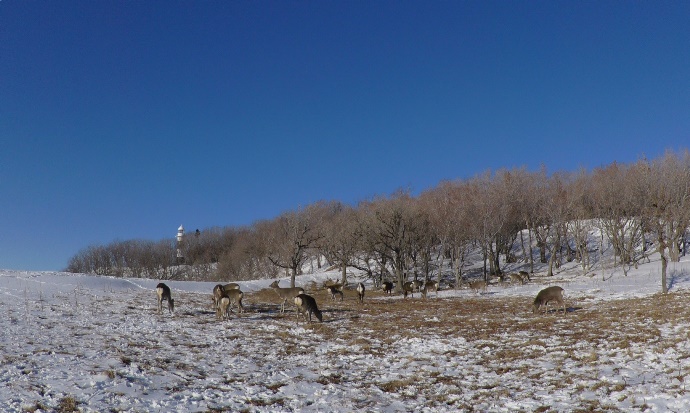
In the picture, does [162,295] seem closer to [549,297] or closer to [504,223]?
[549,297]

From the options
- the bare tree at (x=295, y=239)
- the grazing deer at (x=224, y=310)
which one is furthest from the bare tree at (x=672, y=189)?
the bare tree at (x=295, y=239)

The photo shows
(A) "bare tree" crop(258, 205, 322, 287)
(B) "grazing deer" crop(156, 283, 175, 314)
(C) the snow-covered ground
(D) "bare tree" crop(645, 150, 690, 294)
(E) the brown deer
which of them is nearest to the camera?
(C) the snow-covered ground

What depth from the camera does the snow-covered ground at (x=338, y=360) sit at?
966 centimetres

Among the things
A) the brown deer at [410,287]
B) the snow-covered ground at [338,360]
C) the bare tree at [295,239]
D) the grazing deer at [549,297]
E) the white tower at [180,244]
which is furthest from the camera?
the white tower at [180,244]

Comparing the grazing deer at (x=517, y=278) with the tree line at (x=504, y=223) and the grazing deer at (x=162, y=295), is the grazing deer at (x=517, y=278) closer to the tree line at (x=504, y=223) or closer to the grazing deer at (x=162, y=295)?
the tree line at (x=504, y=223)

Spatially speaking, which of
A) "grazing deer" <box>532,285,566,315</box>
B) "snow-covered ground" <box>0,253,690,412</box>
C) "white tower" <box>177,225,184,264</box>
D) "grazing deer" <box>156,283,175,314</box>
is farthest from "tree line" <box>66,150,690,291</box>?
"white tower" <box>177,225,184,264</box>

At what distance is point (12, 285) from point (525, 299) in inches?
1362

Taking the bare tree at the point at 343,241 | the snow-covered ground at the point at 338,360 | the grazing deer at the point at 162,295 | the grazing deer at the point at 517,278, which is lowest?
the grazing deer at the point at 517,278

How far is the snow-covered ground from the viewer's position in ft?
31.7

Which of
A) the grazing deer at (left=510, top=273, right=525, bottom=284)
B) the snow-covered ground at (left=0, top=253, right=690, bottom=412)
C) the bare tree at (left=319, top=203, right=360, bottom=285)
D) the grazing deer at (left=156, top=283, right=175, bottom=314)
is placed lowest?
the grazing deer at (left=510, top=273, right=525, bottom=284)

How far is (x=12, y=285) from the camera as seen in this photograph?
2630 centimetres

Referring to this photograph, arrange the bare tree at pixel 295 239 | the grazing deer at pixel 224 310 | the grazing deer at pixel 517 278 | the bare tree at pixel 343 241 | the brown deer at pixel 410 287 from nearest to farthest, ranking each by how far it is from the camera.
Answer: the grazing deer at pixel 224 310 < the brown deer at pixel 410 287 < the grazing deer at pixel 517 278 < the bare tree at pixel 295 239 < the bare tree at pixel 343 241

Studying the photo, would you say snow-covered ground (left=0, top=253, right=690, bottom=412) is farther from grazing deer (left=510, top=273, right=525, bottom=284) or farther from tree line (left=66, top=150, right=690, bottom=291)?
grazing deer (left=510, top=273, right=525, bottom=284)

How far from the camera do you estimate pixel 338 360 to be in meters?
13.8
